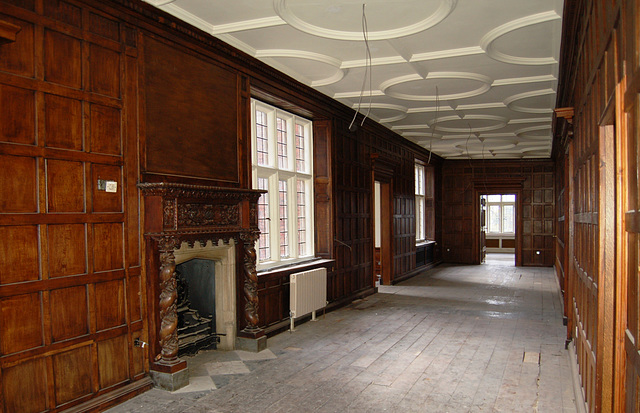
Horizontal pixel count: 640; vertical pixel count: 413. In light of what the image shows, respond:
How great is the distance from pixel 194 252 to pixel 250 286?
0.82 meters

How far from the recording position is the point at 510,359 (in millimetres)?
5207

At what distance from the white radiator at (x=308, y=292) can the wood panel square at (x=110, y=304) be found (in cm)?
269

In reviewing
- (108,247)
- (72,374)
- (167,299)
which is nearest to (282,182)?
(167,299)

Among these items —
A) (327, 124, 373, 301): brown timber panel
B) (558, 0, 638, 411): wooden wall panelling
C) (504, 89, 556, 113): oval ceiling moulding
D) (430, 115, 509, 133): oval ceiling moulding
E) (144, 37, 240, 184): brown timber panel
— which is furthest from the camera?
(430, 115, 509, 133): oval ceiling moulding

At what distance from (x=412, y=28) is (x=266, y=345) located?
12.6ft

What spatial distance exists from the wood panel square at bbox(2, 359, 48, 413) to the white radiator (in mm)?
3366

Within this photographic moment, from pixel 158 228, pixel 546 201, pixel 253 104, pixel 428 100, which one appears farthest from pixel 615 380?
pixel 546 201

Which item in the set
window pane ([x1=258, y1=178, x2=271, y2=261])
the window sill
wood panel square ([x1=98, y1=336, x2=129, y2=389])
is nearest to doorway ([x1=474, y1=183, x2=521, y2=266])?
the window sill

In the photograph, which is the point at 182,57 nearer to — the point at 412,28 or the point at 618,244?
the point at 412,28

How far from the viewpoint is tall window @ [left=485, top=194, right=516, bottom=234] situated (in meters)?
19.8

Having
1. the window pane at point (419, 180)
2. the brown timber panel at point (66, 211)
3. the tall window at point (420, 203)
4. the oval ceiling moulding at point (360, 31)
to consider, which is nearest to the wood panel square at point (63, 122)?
the brown timber panel at point (66, 211)

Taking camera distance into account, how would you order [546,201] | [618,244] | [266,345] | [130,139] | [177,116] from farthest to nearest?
[546,201] → [266,345] → [177,116] → [130,139] → [618,244]

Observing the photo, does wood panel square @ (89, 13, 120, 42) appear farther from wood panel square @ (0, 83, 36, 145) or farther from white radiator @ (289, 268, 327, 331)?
white radiator @ (289, 268, 327, 331)

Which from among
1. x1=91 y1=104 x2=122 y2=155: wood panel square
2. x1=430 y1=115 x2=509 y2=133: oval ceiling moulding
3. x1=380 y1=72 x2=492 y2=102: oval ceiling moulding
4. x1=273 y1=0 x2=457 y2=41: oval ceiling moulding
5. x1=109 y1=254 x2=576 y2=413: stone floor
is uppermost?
x1=273 y1=0 x2=457 y2=41: oval ceiling moulding
